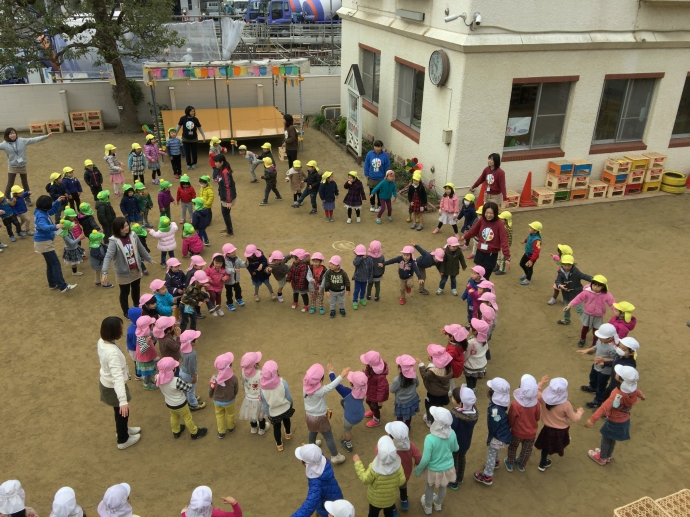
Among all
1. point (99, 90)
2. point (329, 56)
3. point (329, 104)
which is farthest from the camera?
point (329, 56)

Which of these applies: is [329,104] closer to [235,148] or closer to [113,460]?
[235,148]

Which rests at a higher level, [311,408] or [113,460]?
[311,408]

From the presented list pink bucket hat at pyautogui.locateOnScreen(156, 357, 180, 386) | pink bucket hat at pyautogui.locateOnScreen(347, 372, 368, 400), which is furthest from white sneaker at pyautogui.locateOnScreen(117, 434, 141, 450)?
pink bucket hat at pyautogui.locateOnScreen(347, 372, 368, 400)

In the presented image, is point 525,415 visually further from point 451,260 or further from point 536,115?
point 536,115

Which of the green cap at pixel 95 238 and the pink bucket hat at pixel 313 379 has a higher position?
the pink bucket hat at pixel 313 379

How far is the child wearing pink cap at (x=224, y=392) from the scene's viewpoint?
21.8 ft

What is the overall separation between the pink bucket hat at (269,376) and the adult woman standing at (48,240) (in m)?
5.76

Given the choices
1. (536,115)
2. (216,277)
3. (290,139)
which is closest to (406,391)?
(216,277)

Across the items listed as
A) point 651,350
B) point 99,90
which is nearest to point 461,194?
point 651,350

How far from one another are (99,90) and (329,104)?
8.00 meters

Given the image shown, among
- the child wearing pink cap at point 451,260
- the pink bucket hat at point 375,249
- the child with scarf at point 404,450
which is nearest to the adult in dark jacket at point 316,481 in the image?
the child with scarf at point 404,450

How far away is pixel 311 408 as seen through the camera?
6.54 meters

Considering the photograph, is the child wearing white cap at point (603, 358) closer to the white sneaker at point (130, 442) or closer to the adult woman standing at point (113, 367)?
the adult woman standing at point (113, 367)

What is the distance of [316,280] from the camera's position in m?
9.57
